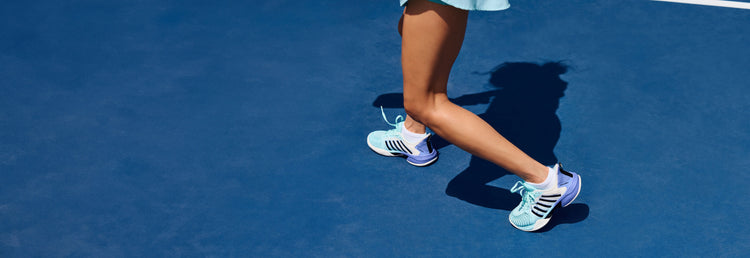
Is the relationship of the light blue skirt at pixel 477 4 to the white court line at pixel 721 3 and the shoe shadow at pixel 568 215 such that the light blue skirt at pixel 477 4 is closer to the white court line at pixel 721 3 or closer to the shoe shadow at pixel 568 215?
the shoe shadow at pixel 568 215

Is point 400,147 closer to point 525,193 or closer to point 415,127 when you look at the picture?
point 415,127

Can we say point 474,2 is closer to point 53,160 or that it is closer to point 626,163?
point 626,163

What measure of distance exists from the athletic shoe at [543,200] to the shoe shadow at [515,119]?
0.15 m

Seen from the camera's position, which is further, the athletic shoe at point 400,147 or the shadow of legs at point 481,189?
the athletic shoe at point 400,147

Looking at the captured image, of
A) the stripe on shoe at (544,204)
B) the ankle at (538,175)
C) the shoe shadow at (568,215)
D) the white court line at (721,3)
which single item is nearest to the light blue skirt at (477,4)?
the ankle at (538,175)

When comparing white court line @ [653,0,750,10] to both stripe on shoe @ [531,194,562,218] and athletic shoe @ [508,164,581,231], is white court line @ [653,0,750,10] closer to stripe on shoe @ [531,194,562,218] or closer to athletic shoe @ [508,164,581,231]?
athletic shoe @ [508,164,581,231]

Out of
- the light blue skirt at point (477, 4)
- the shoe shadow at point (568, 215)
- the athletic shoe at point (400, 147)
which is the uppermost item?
the light blue skirt at point (477, 4)

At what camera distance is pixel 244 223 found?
134 inches

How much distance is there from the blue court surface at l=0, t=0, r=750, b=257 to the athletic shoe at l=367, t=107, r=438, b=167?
0.05 metres

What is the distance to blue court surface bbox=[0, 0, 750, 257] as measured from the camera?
3334mm

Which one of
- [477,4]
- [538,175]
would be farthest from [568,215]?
[477,4]

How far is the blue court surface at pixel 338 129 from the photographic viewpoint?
333 cm

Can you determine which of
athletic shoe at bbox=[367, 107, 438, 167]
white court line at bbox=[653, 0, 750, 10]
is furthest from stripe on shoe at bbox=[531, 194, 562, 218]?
white court line at bbox=[653, 0, 750, 10]

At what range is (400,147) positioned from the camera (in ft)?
12.4
